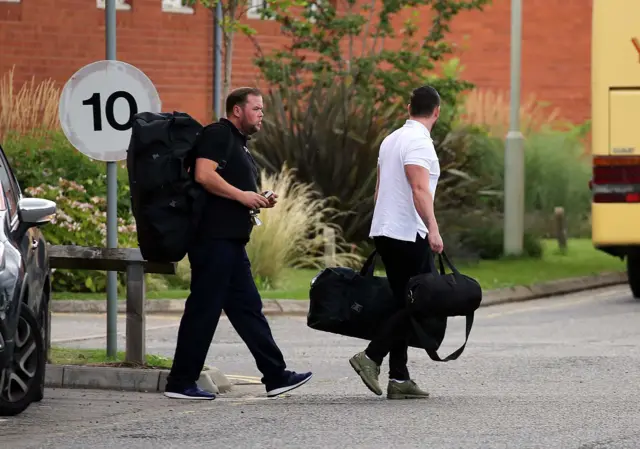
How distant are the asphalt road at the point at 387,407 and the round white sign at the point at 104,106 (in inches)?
70.0

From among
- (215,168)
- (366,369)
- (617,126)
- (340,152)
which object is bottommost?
(366,369)

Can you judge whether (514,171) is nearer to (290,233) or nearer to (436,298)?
(290,233)

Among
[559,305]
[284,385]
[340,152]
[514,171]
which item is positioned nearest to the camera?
[284,385]

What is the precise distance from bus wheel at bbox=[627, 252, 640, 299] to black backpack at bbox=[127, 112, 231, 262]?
897cm

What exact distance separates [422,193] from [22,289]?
2354mm

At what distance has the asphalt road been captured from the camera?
349 inches

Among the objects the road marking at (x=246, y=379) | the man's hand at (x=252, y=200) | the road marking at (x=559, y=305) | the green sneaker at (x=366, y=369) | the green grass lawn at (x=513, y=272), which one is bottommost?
the road marking at (x=559, y=305)

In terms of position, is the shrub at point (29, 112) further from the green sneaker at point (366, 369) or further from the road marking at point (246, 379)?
the green sneaker at point (366, 369)

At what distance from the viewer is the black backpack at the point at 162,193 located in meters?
10.5

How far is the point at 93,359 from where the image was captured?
1246 centimetres

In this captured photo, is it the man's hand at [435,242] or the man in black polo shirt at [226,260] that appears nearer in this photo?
the man's hand at [435,242]

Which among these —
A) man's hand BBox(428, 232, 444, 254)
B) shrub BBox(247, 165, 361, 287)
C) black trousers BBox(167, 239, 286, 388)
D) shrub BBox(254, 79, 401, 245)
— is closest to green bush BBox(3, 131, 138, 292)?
shrub BBox(247, 165, 361, 287)

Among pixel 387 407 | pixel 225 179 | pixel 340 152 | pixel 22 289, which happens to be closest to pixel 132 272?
pixel 225 179

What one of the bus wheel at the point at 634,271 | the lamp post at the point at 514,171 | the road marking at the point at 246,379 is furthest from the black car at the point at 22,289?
the lamp post at the point at 514,171
